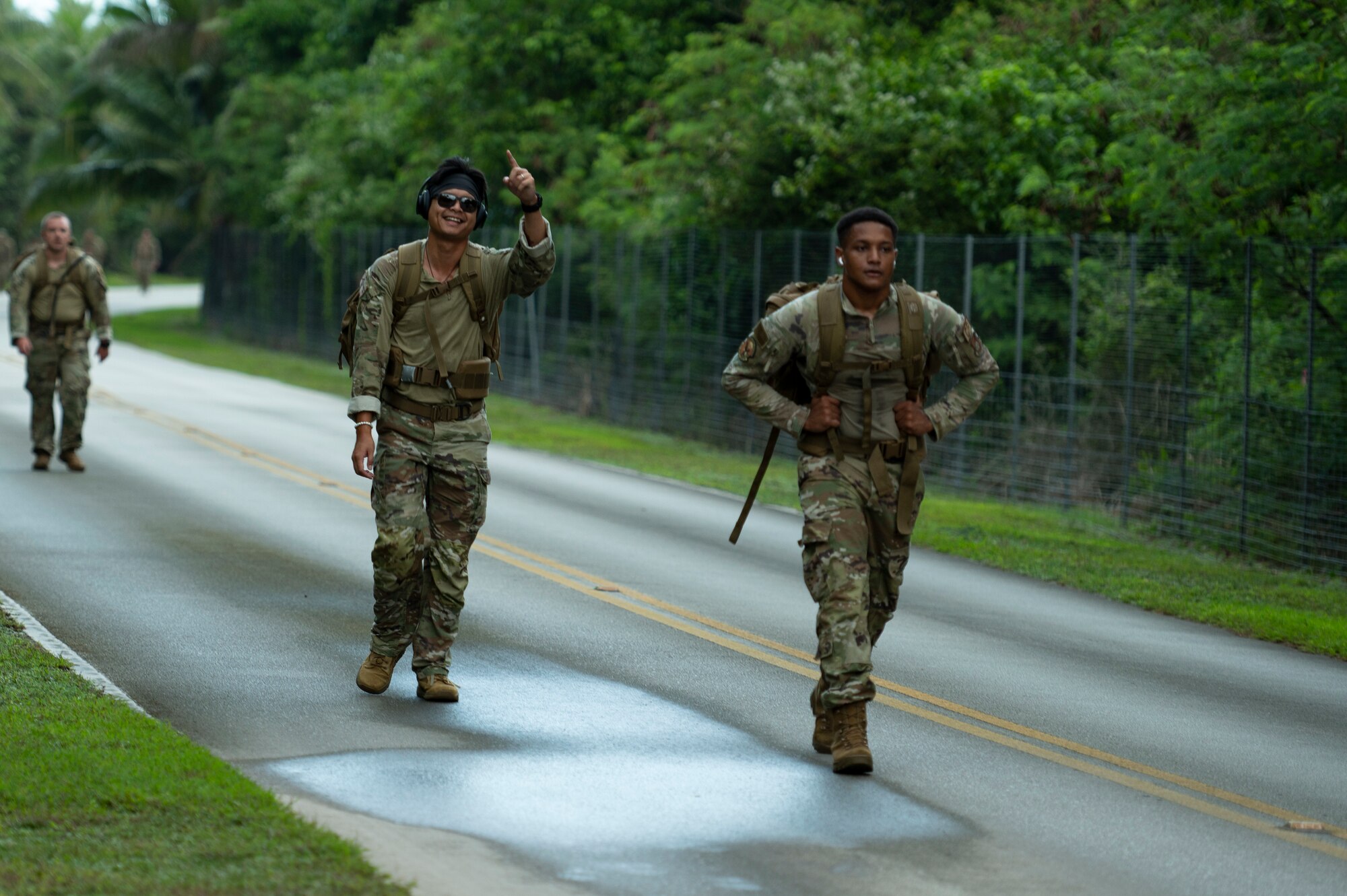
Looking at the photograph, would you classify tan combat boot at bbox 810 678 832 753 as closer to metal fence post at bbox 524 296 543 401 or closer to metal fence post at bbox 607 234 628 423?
metal fence post at bbox 607 234 628 423

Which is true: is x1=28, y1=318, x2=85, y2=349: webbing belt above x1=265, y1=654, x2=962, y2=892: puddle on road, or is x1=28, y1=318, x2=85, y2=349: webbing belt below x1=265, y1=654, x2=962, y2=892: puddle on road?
above

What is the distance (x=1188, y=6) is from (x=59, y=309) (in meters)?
10.2

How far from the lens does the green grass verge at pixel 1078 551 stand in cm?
1272

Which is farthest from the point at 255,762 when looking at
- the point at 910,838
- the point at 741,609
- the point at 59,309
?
the point at 59,309

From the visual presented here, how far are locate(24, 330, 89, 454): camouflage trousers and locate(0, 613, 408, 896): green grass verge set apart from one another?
10.1 metres

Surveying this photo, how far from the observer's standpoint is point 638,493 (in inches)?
731

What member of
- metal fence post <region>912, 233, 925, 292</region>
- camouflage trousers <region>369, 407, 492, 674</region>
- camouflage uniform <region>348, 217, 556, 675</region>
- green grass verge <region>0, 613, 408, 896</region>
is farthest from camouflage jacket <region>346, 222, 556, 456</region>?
A: metal fence post <region>912, 233, 925, 292</region>

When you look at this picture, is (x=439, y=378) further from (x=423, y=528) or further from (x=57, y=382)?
(x=57, y=382)

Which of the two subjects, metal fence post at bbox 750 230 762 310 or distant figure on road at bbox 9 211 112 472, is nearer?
distant figure on road at bbox 9 211 112 472

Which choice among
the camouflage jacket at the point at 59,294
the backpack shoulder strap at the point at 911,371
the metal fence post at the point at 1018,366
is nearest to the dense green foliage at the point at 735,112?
the metal fence post at the point at 1018,366

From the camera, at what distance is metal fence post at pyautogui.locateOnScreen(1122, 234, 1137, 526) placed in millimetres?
18062

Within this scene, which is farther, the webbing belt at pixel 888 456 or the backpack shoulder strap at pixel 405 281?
the backpack shoulder strap at pixel 405 281

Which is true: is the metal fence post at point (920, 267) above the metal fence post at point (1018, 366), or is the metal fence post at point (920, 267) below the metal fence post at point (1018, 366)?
above

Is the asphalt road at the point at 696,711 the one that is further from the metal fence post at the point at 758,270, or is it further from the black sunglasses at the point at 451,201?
the metal fence post at the point at 758,270
